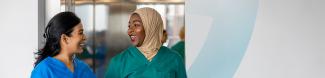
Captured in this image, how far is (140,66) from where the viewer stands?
302 centimetres

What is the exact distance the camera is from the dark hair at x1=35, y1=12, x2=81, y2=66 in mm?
2484

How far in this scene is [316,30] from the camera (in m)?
4.83

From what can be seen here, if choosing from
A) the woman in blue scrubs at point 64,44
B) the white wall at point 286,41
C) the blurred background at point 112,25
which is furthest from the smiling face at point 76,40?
the blurred background at point 112,25

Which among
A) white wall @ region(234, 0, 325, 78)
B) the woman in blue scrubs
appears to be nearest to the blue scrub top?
the woman in blue scrubs

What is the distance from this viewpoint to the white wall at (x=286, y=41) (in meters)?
4.81

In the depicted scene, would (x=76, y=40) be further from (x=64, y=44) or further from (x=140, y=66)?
(x=140, y=66)

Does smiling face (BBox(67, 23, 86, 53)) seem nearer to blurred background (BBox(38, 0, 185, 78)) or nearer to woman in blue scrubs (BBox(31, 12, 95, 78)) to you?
woman in blue scrubs (BBox(31, 12, 95, 78))

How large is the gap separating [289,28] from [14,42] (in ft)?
8.41

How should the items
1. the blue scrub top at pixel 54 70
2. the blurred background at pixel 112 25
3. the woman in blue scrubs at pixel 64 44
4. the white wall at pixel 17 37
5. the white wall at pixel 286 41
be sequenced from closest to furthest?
the blue scrub top at pixel 54 70 → the woman in blue scrubs at pixel 64 44 → the white wall at pixel 286 41 → the white wall at pixel 17 37 → the blurred background at pixel 112 25

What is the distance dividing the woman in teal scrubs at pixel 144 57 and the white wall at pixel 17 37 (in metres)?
2.28

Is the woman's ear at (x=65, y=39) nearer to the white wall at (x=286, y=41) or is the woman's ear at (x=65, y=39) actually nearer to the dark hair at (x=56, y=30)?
the dark hair at (x=56, y=30)

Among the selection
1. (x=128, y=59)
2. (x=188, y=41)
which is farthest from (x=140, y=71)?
(x=188, y=41)

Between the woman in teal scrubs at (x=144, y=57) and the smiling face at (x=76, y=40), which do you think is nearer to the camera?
the smiling face at (x=76, y=40)

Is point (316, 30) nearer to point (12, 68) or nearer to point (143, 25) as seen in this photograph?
point (143, 25)
